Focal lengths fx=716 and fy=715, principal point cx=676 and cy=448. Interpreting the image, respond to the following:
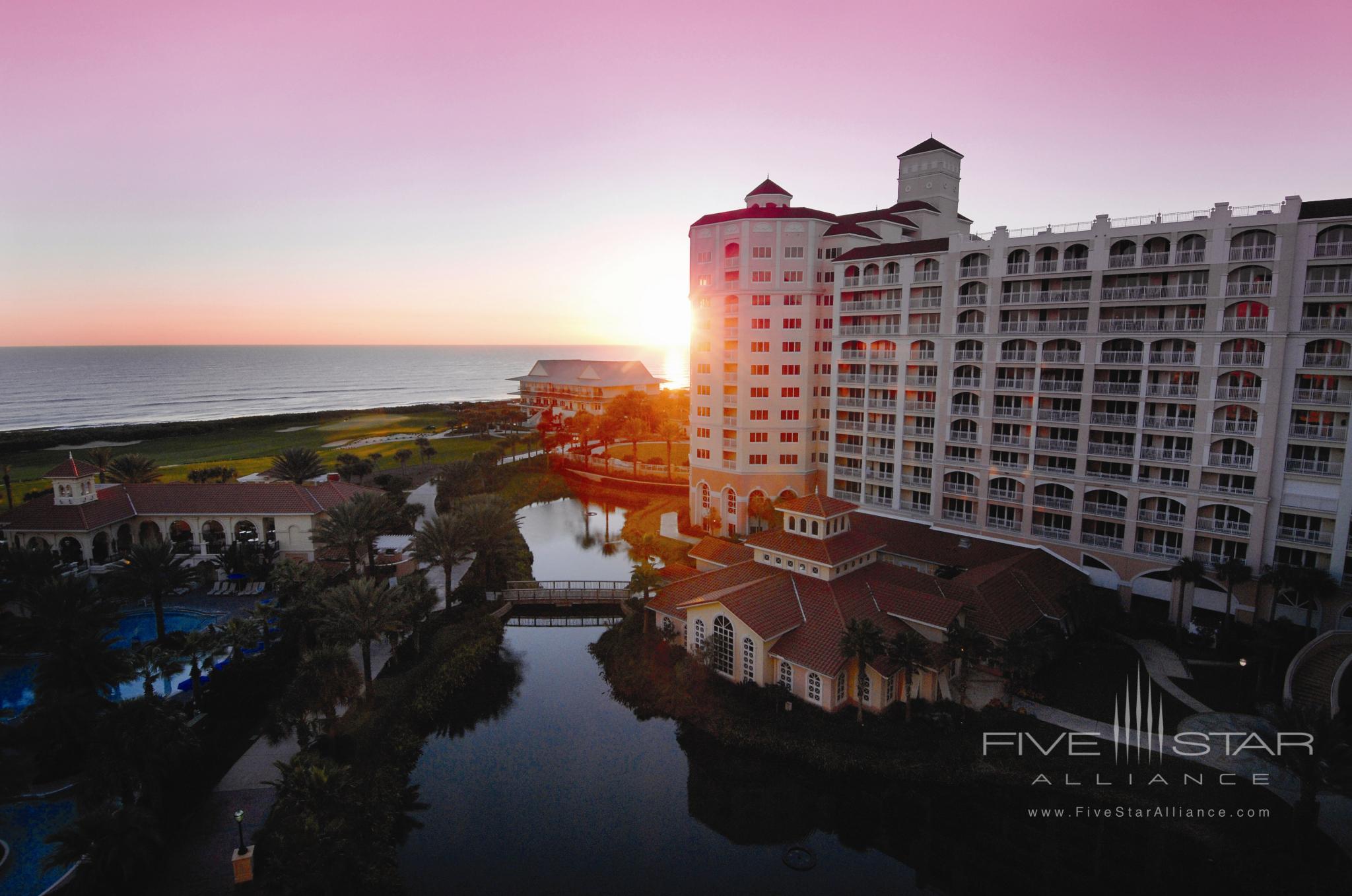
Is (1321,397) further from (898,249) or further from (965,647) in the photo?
(898,249)

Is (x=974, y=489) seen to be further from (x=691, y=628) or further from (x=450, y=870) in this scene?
(x=450, y=870)

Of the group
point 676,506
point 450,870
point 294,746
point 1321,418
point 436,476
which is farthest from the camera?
point 436,476

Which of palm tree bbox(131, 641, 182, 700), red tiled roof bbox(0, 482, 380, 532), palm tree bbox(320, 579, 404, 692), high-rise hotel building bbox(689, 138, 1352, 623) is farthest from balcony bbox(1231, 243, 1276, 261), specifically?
red tiled roof bbox(0, 482, 380, 532)

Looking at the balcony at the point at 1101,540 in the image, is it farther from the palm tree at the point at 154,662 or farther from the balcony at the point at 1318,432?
the palm tree at the point at 154,662

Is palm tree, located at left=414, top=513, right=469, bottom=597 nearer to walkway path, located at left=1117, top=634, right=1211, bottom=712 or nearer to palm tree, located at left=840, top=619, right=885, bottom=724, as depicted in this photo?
palm tree, located at left=840, top=619, right=885, bottom=724

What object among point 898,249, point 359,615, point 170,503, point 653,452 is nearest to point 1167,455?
point 898,249

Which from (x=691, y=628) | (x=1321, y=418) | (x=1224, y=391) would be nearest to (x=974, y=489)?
(x=1224, y=391)
